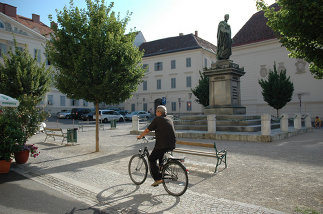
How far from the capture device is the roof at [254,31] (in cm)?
3399

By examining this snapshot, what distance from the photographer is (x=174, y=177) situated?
17.0 feet

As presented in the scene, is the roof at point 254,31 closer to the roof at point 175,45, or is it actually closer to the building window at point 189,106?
the roof at point 175,45

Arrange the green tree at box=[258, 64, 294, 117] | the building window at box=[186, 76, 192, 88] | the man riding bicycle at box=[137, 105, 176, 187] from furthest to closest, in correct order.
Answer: the building window at box=[186, 76, 192, 88] < the green tree at box=[258, 64, 294, 117] < the man riding bicycle at box=[137, 105, 176, 187]

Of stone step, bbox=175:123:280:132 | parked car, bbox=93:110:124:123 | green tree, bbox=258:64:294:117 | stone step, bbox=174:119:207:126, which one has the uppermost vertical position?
green tree, bbox=258:64:294:117

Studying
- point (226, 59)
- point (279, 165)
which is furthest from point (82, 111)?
point (279, 165)

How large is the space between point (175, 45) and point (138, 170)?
145 feet

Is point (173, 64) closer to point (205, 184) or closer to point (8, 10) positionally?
point (8, 10)

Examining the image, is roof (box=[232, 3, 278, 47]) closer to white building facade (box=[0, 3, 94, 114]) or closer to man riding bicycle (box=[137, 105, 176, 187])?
white building facade (box=[0, 3, 94, 114])

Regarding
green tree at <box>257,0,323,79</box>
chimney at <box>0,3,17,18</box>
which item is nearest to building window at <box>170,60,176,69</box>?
chimney at <box>0,3,17,18</box>

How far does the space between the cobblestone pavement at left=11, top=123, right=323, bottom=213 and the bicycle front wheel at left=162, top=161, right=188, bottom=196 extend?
0.16 metres

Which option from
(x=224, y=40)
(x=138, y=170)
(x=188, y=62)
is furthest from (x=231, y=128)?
(x=188, y=62)

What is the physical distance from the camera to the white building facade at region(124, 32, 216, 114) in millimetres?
44469

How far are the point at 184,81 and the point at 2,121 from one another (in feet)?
131

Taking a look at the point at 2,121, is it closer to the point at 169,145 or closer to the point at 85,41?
the point at 85,41
